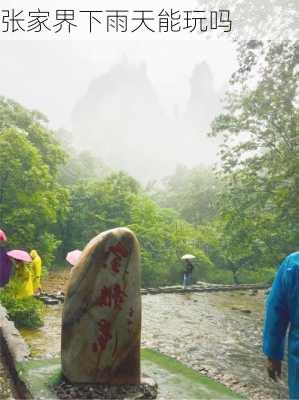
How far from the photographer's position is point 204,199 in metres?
31.6

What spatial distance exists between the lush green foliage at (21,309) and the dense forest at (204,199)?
A: 6.36 m

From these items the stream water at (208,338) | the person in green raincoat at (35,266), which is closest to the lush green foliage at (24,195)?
the stream water at (208,338)

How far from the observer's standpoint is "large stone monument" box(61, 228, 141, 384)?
4.89 meters

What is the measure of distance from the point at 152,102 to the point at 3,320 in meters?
107

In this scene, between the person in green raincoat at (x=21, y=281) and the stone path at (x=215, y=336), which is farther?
the person in green raincoat at (x=21, y=281)

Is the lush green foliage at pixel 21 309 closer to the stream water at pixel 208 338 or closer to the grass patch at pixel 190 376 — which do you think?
the stream water at pixel 208 338

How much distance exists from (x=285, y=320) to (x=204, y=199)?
28.5 metres

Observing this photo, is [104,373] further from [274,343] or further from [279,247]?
[279,247]

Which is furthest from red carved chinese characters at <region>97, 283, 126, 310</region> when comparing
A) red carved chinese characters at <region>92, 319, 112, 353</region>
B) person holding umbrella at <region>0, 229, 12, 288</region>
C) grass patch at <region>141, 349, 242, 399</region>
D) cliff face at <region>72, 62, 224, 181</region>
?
cliff face at <region>72, 62, 224, 181</region>

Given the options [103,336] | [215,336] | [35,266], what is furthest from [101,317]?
[215,336]

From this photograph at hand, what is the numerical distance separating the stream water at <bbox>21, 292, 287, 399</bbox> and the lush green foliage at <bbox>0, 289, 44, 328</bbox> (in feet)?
0.90

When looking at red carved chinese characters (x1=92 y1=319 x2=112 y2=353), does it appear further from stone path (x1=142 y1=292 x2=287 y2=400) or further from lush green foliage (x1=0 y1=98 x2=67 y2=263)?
lush green foliage (x1=0 y1=98 x2=67 y2=263)

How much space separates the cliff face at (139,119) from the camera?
93.7 meters

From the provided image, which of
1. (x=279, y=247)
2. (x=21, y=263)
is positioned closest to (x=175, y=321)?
(x=21, y=263)
